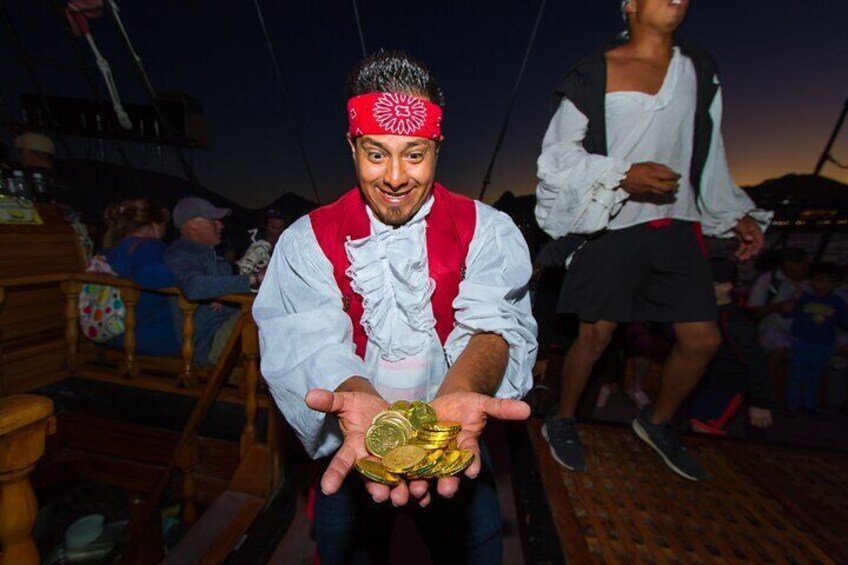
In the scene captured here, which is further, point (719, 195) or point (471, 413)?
point (719, 195)

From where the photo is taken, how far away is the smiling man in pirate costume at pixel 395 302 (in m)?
1.37

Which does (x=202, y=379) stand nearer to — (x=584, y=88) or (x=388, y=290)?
(x=388, y=290)

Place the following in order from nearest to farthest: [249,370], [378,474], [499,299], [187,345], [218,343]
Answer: [378,474] < [499,299] < [249,370] < [187,345] < [218,343]

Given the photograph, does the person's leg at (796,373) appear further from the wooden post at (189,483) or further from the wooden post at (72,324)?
the wooden post at (72,324)

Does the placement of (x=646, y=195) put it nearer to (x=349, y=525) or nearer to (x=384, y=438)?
(x=384, y=438)

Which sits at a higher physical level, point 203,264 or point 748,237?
point 748,237

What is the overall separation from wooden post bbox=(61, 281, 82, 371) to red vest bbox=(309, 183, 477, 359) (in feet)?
12.4

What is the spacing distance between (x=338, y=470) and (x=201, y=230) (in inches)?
142

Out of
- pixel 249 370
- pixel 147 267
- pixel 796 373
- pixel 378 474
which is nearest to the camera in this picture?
pixel 378 474

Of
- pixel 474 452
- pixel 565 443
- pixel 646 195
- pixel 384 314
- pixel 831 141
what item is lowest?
pixel 565 443

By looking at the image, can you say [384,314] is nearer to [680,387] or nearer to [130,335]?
[680,387]

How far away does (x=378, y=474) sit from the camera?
39.8 inches

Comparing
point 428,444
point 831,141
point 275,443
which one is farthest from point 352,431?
point 831,141

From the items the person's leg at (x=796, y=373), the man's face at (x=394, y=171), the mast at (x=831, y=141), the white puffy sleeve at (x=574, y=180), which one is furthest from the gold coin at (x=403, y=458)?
the mast at (x=831, y=141)
